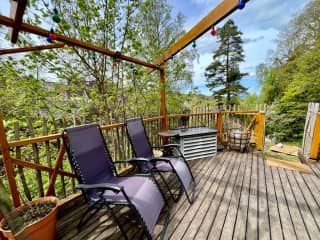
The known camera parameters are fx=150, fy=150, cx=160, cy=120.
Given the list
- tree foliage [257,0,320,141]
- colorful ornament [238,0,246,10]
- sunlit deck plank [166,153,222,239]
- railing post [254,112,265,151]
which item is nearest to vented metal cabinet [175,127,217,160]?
sunlit deck plank [166,153,222,239]

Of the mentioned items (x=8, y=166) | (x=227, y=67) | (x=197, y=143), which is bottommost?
(x=197, y=143)

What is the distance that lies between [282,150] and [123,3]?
19.5ft

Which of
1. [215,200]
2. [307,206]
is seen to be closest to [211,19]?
[215,200]

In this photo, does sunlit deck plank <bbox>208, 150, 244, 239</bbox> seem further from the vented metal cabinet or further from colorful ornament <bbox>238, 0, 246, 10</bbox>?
colorful ornament <bbox>238, 0, 246, 10</bbox>

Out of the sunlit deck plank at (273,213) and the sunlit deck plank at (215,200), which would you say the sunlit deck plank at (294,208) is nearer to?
the sunlit deck plank at (273,213)

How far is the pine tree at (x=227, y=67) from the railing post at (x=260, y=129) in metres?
10.0

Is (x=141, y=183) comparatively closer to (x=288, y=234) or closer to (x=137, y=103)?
(x=288, y=234)

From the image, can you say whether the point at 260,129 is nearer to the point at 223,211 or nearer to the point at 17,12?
the point at 223,211

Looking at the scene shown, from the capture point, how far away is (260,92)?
11.7m

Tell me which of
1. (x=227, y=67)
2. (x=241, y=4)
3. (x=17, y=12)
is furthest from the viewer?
(x=227, y=67)

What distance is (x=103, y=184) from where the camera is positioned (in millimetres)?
1407

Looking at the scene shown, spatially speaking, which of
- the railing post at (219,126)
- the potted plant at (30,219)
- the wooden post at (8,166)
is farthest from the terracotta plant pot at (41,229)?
the railing post at (219,126)

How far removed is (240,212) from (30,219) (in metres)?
2.24

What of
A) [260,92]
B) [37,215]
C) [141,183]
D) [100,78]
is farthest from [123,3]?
[260,92]
